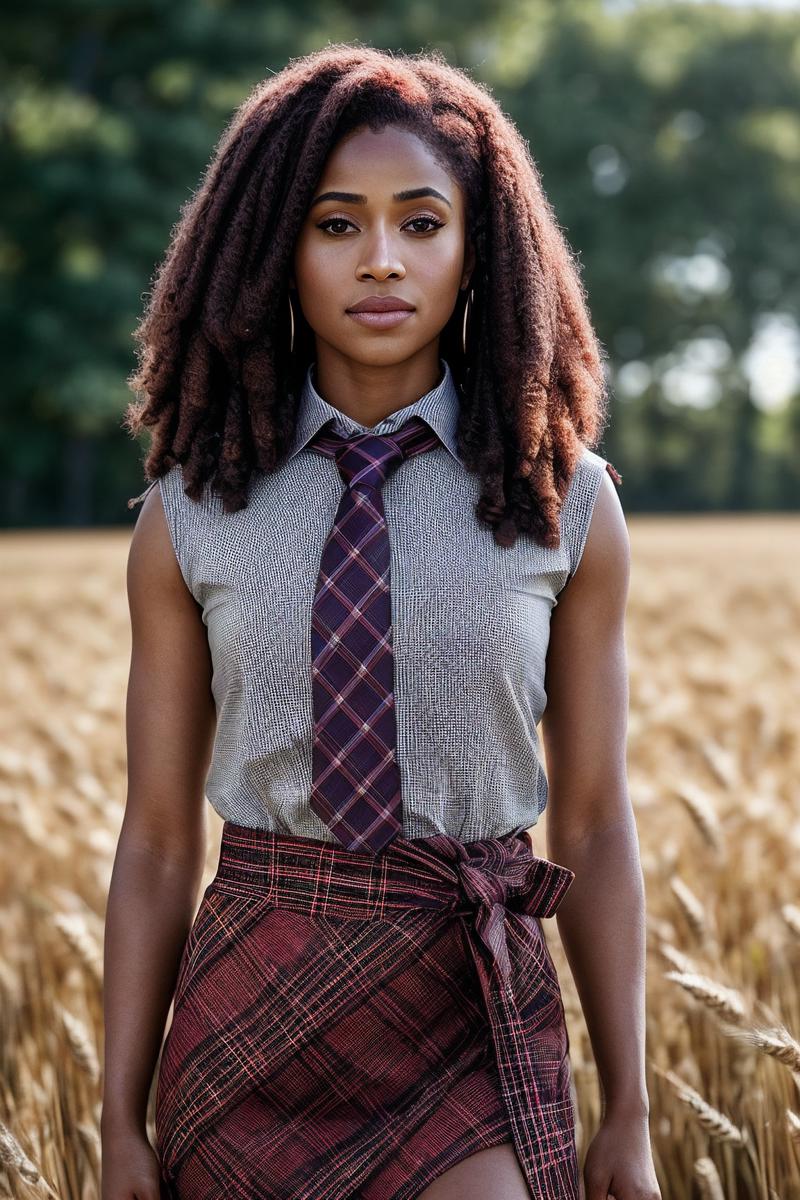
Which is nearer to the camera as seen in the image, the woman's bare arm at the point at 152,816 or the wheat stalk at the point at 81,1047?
the woman's bare arm at the point at 152,816

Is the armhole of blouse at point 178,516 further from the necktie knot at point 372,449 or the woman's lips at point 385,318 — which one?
the woman's lips at point 385,318

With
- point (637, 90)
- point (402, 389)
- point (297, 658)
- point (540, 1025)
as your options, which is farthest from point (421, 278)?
point (637, 90)

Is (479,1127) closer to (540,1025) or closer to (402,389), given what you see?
(540,1025)

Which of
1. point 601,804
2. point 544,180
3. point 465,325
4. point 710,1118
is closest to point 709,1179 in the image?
point 710,1118

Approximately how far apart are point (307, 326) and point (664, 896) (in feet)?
6.76

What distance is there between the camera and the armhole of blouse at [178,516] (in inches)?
80.7

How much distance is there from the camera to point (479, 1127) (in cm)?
183

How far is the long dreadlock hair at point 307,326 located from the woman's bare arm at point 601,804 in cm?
11

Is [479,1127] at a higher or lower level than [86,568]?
higher

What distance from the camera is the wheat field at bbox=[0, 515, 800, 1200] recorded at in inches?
103

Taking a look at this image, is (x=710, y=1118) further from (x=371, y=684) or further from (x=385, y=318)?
(x=385, y=318)

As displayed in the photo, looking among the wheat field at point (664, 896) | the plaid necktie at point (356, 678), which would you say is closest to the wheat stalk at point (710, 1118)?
the wheat field at point (664, 896)

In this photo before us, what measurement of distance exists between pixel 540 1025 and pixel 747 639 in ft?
17.8

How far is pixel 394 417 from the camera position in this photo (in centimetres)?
208
